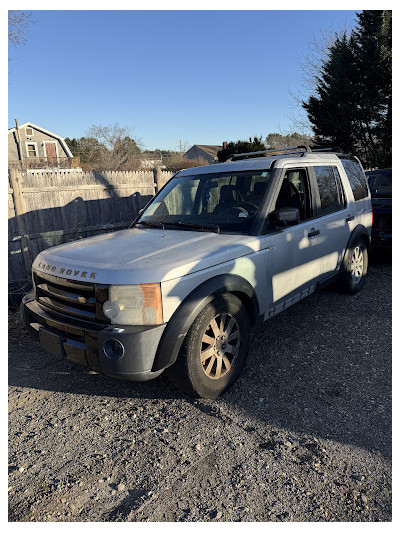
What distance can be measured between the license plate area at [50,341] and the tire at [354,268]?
3.70 meters

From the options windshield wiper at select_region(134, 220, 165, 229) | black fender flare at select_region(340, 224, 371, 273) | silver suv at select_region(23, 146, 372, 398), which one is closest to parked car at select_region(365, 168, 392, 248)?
black fender flare at select_region(340, 224, 371, 273)

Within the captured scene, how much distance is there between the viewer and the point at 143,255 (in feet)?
9.76

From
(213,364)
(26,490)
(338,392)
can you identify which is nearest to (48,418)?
(26,490)

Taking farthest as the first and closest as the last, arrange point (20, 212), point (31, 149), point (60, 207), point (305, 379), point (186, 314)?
point (31, 149), point (60, 207), point (20, 212), point (305, 379), point (186, 314)

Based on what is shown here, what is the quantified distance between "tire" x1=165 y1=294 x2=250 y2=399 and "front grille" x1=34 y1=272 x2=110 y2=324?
0.65 meters

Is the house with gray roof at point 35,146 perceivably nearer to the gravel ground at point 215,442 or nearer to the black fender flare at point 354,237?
the black fender flare at point 354,237

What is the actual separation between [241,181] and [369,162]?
16038 mm

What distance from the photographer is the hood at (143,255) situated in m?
2.70

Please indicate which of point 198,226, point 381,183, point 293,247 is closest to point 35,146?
point 381,183

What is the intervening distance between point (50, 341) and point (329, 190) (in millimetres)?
3625

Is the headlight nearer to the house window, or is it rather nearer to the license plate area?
the license plate area

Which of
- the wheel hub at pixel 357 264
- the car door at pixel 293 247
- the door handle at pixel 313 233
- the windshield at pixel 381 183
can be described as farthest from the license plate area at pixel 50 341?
the windshield at pixel 381 183

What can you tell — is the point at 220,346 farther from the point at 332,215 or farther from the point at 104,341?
the point at 332,215

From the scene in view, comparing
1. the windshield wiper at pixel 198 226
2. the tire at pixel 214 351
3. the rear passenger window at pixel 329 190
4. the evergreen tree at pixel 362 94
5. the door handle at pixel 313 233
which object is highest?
the evergreen tree at pixel 362 94
